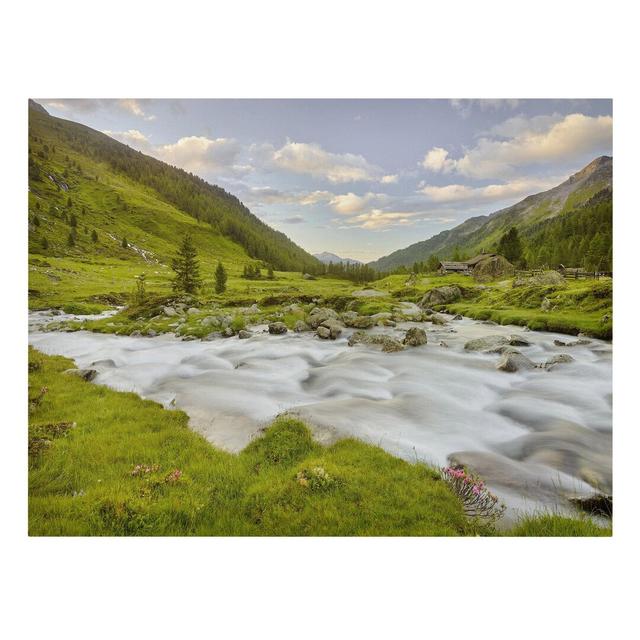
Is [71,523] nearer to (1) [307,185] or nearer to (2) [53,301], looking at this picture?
(2) [53,301]

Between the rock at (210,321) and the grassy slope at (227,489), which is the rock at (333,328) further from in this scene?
the grassy slope at (227,489)

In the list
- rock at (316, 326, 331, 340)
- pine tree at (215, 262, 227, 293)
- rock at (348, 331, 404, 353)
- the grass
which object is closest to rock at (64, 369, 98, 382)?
the grass

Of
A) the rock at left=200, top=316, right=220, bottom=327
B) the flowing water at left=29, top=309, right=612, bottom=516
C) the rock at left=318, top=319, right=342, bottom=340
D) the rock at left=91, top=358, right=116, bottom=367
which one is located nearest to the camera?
the flowing water at left=29, top=309, right=612, bottom=516

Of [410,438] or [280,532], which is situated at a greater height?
[410,438]

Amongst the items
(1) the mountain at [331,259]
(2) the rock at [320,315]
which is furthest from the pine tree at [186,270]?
(2) the rock at [320,315]

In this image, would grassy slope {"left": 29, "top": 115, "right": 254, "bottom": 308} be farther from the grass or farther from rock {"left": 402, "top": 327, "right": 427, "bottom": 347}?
rock {"left": 402, "top": 327, "right": 427, "bottom": 347}

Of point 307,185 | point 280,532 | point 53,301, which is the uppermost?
point 307,185
